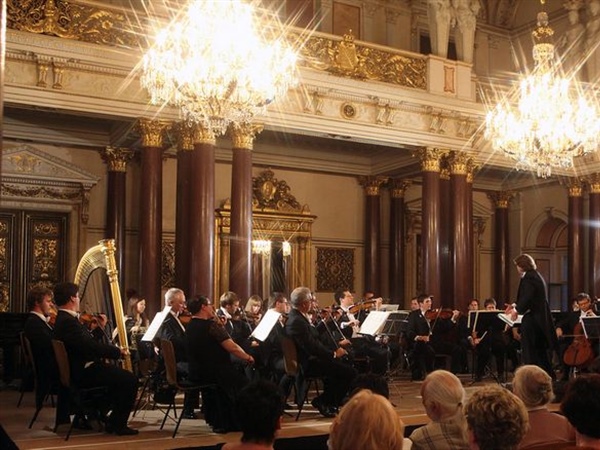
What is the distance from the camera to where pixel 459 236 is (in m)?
16.3

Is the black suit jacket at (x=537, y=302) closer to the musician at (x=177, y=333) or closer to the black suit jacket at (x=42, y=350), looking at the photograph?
the musician at (x=177, y=333)

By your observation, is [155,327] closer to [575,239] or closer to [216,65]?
[216,65]

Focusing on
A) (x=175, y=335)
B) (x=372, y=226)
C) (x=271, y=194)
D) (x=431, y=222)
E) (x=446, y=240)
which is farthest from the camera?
(x=372, y=226)

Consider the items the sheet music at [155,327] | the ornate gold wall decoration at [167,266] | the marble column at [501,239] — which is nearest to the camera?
the sheet music at [155,327]

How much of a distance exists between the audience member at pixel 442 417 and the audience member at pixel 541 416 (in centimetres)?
43

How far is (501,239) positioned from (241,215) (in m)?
10.1

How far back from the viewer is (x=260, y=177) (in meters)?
17.8

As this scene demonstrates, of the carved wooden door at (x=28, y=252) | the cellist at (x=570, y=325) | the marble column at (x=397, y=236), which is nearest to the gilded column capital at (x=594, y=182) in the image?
the marble column at (x=397, y=236)

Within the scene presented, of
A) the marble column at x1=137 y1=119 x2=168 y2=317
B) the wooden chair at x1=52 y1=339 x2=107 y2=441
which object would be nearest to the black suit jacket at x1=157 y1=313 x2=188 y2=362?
the wooden chair at x1=52 y1=339 x2=107 y2=441

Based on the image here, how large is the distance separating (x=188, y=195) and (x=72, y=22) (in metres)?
3.35

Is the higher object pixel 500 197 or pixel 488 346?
pixel 500 197

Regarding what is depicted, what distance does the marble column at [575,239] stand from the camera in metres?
19.0

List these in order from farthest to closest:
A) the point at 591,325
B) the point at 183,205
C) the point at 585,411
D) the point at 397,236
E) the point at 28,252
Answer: the point at 397,236
the point at 28,252
the point at 183,205
the point at 591,325
the point at 585,411

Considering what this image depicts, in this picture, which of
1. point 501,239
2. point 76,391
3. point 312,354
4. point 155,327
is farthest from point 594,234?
point 76,391
